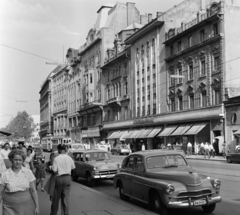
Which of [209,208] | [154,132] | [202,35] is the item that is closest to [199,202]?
[209,208]

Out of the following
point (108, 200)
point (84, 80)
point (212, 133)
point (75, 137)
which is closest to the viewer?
point (108, 200)

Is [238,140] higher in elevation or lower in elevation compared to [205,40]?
lower

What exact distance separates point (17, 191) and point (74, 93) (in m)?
85.9

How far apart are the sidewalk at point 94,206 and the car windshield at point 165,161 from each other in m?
1.23

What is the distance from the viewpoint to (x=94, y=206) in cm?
998

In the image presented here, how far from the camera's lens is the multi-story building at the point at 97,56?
73.8 m

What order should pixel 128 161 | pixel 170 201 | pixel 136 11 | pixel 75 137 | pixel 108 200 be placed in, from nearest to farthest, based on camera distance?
pixel 170 201
pixel 108 200
pixel 128 161
pixel 136 11
pixel 75 137

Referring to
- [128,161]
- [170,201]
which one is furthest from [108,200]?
[170,201]

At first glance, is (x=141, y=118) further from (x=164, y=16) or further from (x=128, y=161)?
(x=128, y=161)

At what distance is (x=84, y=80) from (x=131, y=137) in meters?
29.4

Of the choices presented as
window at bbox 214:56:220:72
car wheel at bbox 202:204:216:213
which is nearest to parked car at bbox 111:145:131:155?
window at bbox 214:56:220:72

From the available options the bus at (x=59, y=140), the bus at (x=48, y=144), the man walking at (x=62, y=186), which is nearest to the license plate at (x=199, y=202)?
the man walking at (x=62, y=186)

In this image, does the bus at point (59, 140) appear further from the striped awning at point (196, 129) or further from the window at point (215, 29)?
the window at point (215, 29)

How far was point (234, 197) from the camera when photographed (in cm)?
1203
